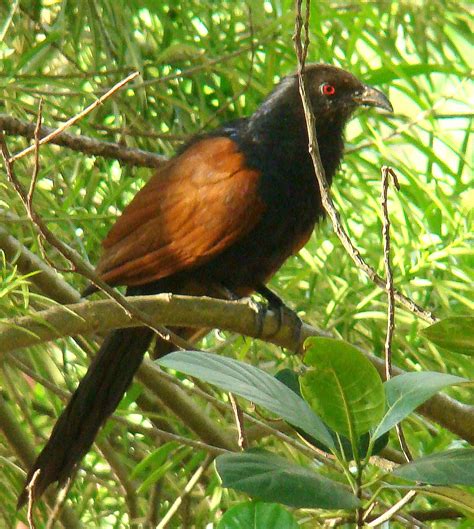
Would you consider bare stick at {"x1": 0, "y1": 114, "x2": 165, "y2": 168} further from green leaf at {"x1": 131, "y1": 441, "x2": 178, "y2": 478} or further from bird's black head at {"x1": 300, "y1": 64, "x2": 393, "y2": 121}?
green leaf at {"x1": 131, "y1": 441, "x2": 178, "y2": 478}

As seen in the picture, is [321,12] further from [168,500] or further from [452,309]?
[168,500]

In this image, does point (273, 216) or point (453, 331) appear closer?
point (453, 331)

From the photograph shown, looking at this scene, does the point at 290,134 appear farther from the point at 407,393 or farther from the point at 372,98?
the point at 407,393

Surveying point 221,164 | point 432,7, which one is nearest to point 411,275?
point 221,164

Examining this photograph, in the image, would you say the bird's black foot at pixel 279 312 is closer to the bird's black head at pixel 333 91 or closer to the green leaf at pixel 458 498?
the bird's black head at pixel 333 91

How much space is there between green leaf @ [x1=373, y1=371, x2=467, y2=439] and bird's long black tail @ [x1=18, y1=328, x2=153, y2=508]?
1078 mm

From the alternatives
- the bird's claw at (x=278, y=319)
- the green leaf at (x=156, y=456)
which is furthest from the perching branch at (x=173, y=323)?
the green leaf at (x=156, y=456)

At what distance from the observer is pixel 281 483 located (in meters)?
0.73

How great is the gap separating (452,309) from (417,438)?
37 cm

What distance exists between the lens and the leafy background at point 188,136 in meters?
1.90

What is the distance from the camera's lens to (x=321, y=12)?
2041 millimetres

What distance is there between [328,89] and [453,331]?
1.57 m

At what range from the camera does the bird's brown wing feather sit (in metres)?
2.05

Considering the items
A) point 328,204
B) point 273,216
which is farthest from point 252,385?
point 273,216
